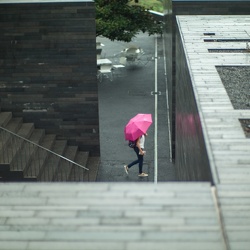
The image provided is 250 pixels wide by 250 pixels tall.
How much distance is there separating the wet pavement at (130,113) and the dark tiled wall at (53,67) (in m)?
1.02

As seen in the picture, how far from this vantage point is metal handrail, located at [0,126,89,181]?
14.0m

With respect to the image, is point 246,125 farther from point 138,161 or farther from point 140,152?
point 138,161

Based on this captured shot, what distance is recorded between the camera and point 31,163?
14.6 m

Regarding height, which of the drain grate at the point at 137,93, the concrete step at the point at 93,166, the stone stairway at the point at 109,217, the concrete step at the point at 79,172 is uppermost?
the stone stairway at the point at 109,217

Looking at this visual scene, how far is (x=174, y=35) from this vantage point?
1759cm

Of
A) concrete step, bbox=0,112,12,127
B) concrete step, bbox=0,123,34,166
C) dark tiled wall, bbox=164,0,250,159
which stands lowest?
concrete step, bbox=0,112,12,127

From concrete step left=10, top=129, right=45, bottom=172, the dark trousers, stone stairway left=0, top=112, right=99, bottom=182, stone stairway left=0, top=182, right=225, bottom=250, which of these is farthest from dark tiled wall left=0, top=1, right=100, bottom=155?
stone stairway left=0, top=182, right=225, bottom=250

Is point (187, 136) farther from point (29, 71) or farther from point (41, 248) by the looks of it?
point (29, 71)

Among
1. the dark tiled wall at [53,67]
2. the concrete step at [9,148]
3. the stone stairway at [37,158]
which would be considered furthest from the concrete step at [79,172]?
the concrete step at [9,148]

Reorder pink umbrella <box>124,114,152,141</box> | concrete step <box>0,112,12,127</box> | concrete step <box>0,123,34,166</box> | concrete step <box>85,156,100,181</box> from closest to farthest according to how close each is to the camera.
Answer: concrete step <box>0,123,34,166</box> < pink umbrella <box>124,114,152,141</box> < concrete step <box>85,156,100,181</box> < concrete step <box>0,112,12,127</box>

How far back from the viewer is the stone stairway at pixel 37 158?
14.0m

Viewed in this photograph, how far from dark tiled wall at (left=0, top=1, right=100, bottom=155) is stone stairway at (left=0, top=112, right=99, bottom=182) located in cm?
38

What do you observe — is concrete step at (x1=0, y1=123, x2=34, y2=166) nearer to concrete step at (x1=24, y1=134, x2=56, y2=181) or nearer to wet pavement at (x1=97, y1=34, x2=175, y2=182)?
concrete step at (x1=24, y1=134, x2=56, y2=181)

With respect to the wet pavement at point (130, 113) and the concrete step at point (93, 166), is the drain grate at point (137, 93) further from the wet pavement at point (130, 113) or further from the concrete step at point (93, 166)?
the concrete step at point (93, 166)
